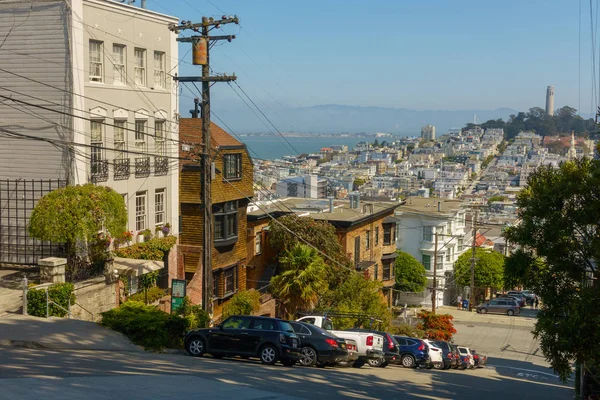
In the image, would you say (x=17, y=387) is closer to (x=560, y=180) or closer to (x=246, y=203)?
(x=560, y=180)

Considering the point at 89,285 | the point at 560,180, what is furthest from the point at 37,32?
the point at 560,180

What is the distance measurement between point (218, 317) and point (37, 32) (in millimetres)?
14820

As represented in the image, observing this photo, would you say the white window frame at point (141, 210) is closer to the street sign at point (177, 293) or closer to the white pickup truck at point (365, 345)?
the street sign at point (177, 293)

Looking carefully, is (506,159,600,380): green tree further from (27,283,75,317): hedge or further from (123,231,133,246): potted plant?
(123,231,133,246): potted plant

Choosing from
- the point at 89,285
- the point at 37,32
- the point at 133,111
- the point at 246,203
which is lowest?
the point at 89,285

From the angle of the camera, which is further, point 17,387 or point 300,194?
point 300,194

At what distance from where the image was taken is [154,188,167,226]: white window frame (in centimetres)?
3260

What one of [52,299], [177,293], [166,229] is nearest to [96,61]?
[166,229]

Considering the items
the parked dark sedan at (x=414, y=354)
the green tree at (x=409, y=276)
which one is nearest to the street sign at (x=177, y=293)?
the parked dark sedan at (x=414, y=354)

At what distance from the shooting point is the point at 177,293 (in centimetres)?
2541

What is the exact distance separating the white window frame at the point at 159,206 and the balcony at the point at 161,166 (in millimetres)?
795

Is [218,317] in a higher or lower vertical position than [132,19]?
lower

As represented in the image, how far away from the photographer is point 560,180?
15250 mm

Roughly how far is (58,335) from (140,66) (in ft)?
46.2
